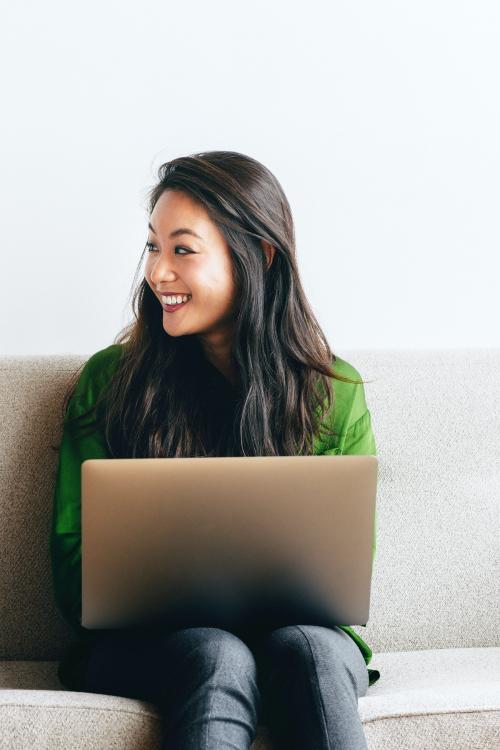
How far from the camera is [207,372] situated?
60.8 inches

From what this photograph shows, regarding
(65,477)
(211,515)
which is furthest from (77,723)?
(65,477)

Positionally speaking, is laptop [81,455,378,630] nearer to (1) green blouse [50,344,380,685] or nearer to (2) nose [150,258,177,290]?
(1) green blouse [50,344,380,685]

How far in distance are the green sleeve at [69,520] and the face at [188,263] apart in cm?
24

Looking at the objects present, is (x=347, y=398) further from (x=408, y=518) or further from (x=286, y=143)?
(x=286, y=143)

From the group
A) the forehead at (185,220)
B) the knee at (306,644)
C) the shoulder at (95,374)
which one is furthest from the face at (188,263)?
the knee at (306,644)

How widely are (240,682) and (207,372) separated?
604mm

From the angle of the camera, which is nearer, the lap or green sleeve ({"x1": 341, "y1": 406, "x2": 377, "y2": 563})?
the lap

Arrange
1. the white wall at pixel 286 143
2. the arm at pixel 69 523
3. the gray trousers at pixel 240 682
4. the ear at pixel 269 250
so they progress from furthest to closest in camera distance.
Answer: the white wall at pixel 286 143 < the ear at pixel 269 250 < the arm at pixel 69 523 < the gray trousers at pixel 240 682

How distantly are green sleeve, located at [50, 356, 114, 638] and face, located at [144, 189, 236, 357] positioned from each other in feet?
0.80

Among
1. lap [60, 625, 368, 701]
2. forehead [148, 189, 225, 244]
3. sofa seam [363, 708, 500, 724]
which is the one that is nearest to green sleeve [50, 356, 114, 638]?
lap [60, 625, 368, 701]

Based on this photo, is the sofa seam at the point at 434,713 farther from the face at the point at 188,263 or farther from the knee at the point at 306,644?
the face at the point at 188,263

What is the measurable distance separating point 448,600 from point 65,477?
29.7 inches

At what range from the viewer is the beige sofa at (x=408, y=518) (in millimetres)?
1509

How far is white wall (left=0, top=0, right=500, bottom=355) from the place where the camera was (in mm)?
1732
